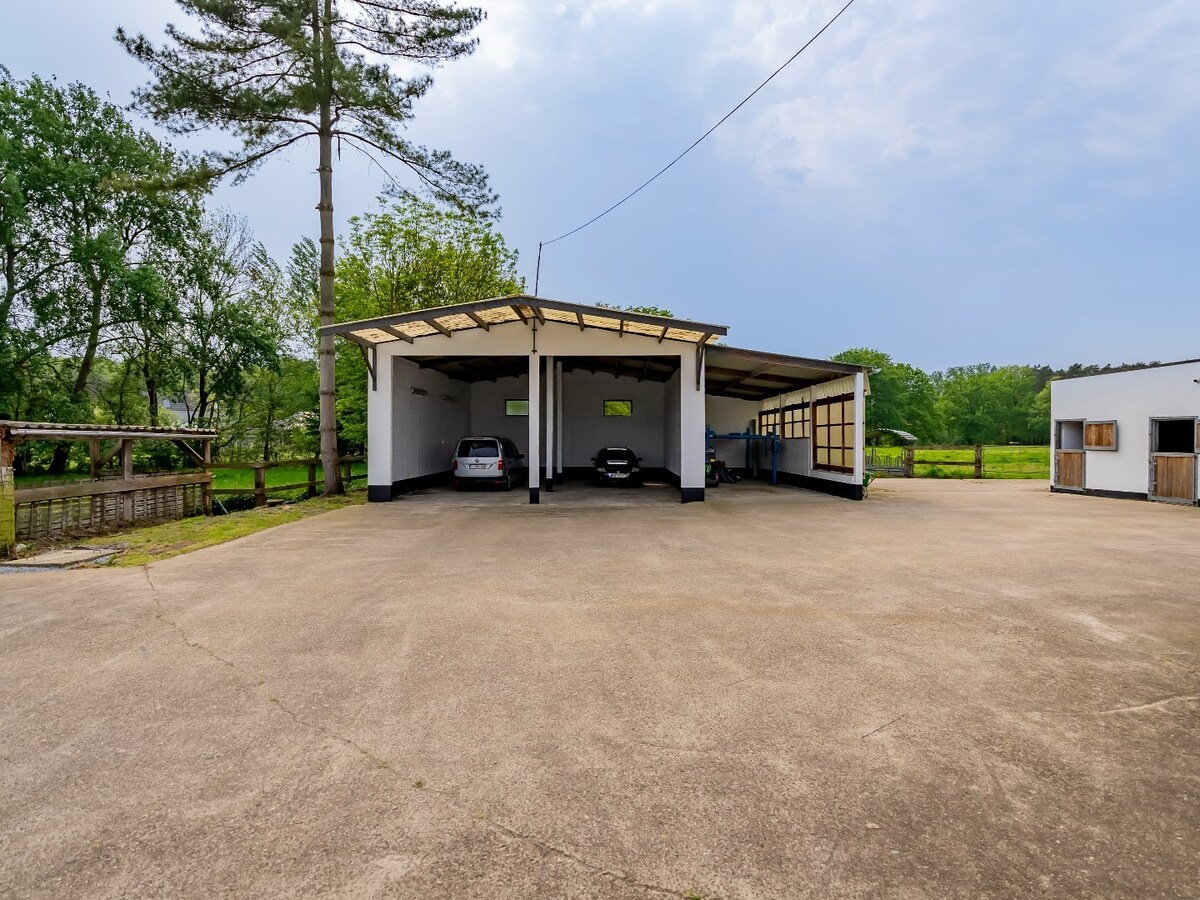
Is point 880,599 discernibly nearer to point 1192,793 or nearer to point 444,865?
point 1192,793

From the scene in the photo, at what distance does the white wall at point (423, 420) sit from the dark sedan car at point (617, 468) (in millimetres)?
4884

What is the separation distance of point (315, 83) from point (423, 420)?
819 cm

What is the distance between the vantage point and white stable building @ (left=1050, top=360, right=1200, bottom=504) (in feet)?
44.3

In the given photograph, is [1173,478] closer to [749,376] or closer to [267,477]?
[749,376]

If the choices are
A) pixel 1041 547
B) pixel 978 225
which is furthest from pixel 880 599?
pixel 978 225

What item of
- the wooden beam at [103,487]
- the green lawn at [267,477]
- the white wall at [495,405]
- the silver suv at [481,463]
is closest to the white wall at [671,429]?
the silver suv at [481,463]

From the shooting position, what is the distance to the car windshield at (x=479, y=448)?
16.4 meters

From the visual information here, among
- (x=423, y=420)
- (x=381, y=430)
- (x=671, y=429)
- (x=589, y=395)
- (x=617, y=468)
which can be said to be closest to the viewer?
(x=381, y=430)

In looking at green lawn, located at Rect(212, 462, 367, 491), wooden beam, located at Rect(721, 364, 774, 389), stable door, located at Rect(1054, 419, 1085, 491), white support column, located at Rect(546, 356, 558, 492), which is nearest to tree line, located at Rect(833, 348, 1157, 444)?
stable door, located at Rect(1054, 419, 1085, 491)

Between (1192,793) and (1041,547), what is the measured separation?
6790 millimetres

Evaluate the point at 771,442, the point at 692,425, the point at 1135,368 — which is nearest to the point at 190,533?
the point at 692,425

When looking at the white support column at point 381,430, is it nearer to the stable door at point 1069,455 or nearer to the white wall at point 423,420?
the white wall at point 423,420

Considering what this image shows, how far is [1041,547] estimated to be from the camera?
821cm

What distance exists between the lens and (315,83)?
13375 mm
